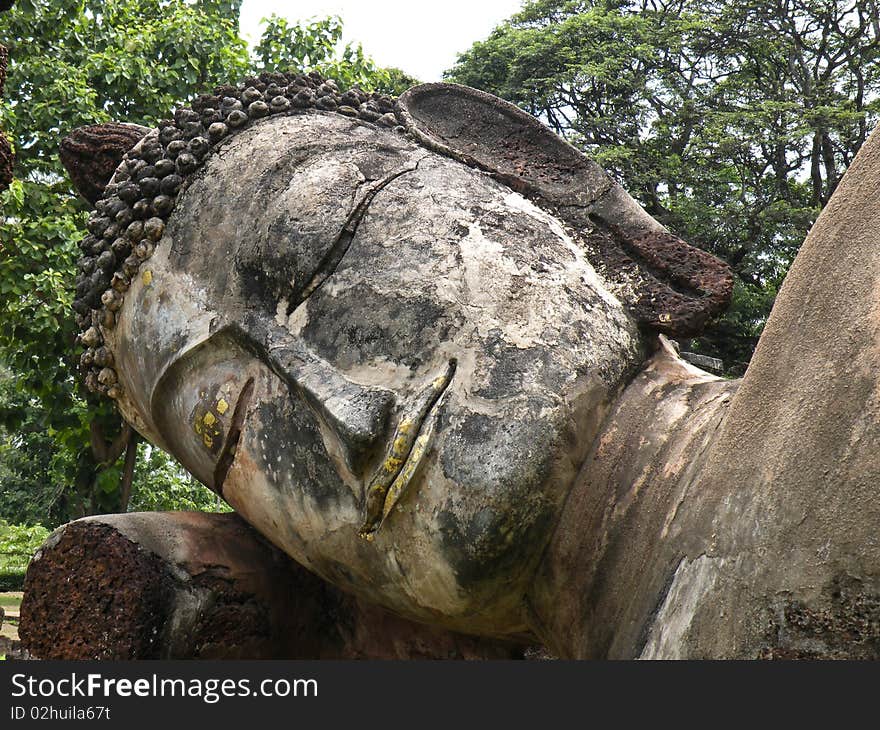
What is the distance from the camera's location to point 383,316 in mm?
2082

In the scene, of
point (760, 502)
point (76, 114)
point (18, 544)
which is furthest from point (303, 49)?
point (760, 502)

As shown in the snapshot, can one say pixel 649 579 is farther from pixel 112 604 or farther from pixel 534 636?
pixel 112 604

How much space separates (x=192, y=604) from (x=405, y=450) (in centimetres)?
67

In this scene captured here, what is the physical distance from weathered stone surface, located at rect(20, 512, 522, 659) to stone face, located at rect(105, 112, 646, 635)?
18cm

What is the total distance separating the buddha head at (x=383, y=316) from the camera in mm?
1957

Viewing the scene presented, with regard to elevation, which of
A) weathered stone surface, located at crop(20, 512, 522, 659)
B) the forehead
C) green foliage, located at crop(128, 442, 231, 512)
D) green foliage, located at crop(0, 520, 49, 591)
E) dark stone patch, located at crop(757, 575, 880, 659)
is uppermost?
the forehead

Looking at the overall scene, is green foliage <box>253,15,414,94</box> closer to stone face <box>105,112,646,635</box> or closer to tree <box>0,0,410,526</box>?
tree <box>0,0,410,526</box>

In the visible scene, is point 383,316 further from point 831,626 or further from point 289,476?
point 831,626

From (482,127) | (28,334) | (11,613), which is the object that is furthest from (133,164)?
(11,613)

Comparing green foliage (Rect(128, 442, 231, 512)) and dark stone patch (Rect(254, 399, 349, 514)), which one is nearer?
dark stone patch (Rect(254, 399, 349, 514))

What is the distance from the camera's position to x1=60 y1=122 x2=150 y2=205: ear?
2.63 m

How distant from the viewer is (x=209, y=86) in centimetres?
873

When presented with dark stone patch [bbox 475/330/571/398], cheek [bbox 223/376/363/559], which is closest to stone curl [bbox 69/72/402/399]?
cheek [bbox 223/376/363/559]

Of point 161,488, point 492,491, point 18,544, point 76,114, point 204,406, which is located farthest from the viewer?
point 18,544
